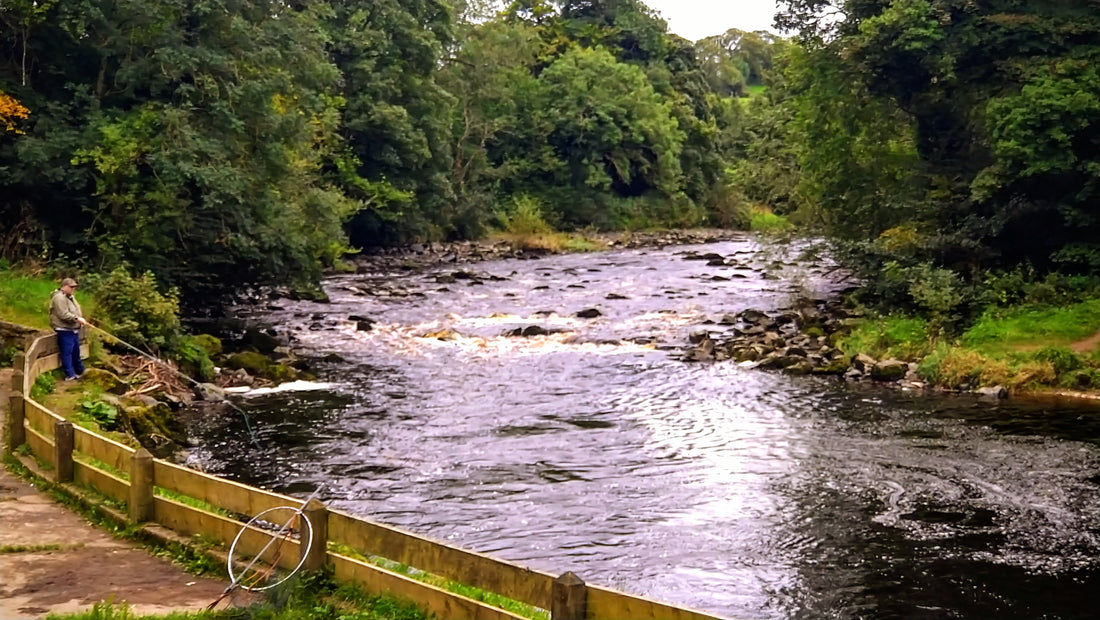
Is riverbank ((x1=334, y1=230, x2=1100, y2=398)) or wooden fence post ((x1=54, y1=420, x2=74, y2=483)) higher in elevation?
wooden fence post ((x1=54, y1=420, x2=74, y2=483))

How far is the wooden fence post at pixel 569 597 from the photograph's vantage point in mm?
6500

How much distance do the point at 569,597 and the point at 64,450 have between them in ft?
24.0

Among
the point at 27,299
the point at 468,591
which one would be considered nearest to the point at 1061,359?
the point at 468,591

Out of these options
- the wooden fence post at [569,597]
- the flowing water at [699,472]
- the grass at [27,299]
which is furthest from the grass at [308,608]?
the grass at [27,299]

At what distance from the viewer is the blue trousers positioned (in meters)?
17.5

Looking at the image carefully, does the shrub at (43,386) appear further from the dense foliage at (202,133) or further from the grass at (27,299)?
the dense foliage at (202,133)

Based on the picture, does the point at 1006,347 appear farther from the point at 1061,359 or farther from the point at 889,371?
the point at 889,371

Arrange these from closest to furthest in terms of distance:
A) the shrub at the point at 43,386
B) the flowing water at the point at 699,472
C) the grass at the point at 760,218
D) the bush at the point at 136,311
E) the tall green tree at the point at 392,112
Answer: the flowing water at the point at 699,472 < the shrub at the point at 43,386 < the bush at the point at 136,311 < the tall green tree at the point at 392,112 < the grass at the point at 760,218

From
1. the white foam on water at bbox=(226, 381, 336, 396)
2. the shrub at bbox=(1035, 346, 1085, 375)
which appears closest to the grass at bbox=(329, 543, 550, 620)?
the white foam on water at bbox=(226, 381, 336, 396)

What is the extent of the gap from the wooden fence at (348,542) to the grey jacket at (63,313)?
18.2 feet

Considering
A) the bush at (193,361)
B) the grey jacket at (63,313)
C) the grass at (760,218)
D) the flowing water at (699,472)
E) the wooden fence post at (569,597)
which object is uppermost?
the grass at (760,218)

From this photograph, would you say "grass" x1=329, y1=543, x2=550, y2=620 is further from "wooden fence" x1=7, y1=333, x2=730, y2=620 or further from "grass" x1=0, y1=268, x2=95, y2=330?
"grass" x1=0, y1=268, x2=95, y2=330

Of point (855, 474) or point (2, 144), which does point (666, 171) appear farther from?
point (855, 474)

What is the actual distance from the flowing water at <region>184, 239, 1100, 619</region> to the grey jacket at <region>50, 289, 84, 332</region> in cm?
281
